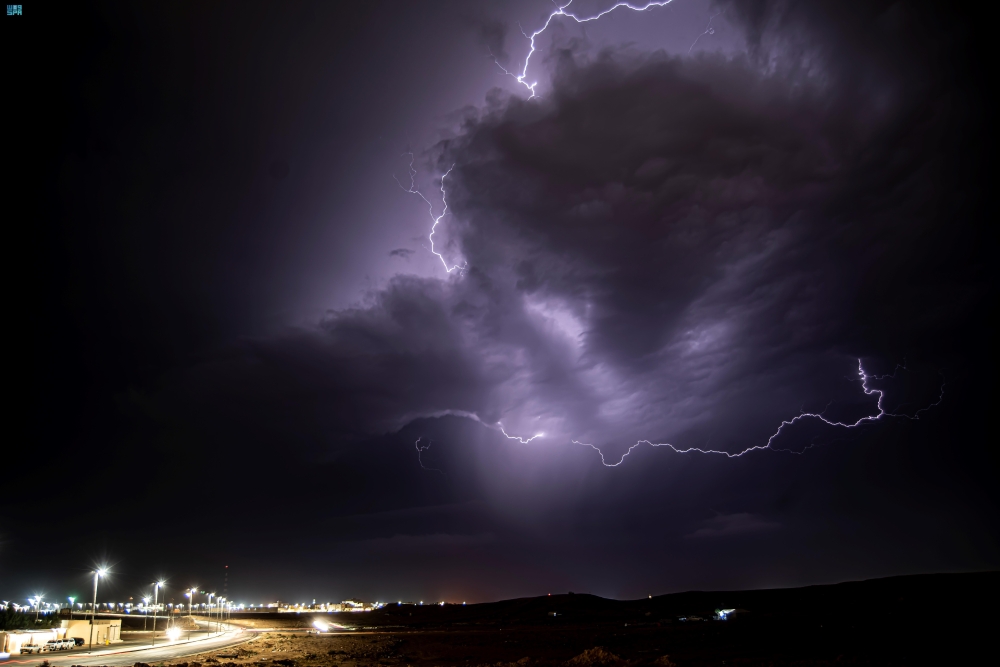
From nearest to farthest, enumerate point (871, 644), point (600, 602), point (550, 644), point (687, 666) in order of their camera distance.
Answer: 1. point (687, 666)
2. point (871, 644)
3. point (550, 644)
4. point (600, 602)

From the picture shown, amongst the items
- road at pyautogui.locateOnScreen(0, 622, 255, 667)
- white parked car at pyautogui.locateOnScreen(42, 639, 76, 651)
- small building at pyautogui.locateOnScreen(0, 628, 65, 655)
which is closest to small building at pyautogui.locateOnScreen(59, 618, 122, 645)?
road at pyautogui.locateOnScreen(0, 622, 255, 667)

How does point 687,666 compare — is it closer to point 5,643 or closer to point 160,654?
point 160,654

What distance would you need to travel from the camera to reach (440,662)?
37.8 meters

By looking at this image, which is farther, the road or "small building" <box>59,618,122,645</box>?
"small building" <box>59,618,122,645</box>

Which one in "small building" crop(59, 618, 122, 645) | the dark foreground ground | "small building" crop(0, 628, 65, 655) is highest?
"small building" crop(0, 628, 65, 655)

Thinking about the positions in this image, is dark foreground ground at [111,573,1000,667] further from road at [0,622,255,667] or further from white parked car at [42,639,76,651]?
white parked car at [42,639,76,651]

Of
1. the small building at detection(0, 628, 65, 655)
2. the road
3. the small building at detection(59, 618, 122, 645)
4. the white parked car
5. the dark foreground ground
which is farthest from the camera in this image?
the small building at detection(59, 618, 122, 645)

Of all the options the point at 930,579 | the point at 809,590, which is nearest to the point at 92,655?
the point at 930,579

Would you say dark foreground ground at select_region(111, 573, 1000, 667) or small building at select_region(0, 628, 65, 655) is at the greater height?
small building at select_region(0, 628, 65, 655)

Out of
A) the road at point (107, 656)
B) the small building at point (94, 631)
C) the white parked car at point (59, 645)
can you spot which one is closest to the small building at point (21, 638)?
the white parked car at point (59, 645)

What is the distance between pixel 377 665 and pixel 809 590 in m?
102

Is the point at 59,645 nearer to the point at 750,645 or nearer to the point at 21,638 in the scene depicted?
the point at 21,638

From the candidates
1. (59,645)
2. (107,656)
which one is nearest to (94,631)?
(59,645)

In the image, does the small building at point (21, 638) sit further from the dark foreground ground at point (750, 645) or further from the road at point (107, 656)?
the dark foreground ground at point (750, 645)
